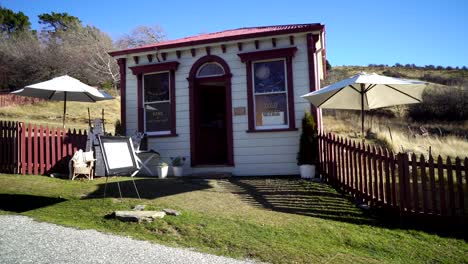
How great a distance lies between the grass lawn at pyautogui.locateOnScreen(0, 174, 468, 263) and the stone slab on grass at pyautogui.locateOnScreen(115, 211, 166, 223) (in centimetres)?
11

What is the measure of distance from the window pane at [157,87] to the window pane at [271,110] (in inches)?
114

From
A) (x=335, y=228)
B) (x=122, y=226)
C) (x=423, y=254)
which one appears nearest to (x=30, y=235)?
(x=122, y=226)

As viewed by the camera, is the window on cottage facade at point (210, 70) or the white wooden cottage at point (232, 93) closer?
the white wooden cottage at point (232, 93)

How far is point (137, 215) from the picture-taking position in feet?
17.2

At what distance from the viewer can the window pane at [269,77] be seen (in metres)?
9.77

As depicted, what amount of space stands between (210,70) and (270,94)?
1975mm

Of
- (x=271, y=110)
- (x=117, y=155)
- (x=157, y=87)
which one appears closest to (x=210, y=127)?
(x=157, y=87)

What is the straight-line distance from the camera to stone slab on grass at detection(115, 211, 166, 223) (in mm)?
5215

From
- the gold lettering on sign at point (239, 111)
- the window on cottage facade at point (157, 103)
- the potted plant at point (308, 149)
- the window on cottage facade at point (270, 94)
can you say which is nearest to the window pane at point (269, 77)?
the window on cottage facade at point (270, 94)

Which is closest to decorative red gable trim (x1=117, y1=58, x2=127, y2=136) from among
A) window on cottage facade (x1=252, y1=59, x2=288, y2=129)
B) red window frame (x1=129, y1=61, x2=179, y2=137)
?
red window frame (x1=129, y1=61, x2=179, y2=137)

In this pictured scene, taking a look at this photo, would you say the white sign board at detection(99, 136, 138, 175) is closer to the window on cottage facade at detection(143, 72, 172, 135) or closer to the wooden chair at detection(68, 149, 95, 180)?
the wooden chair at detection(68, 149, 95, 180)

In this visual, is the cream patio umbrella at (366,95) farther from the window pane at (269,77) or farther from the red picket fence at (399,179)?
the window pane at (269,77)

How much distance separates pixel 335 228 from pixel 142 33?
4348cm

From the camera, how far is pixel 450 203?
5.35m
